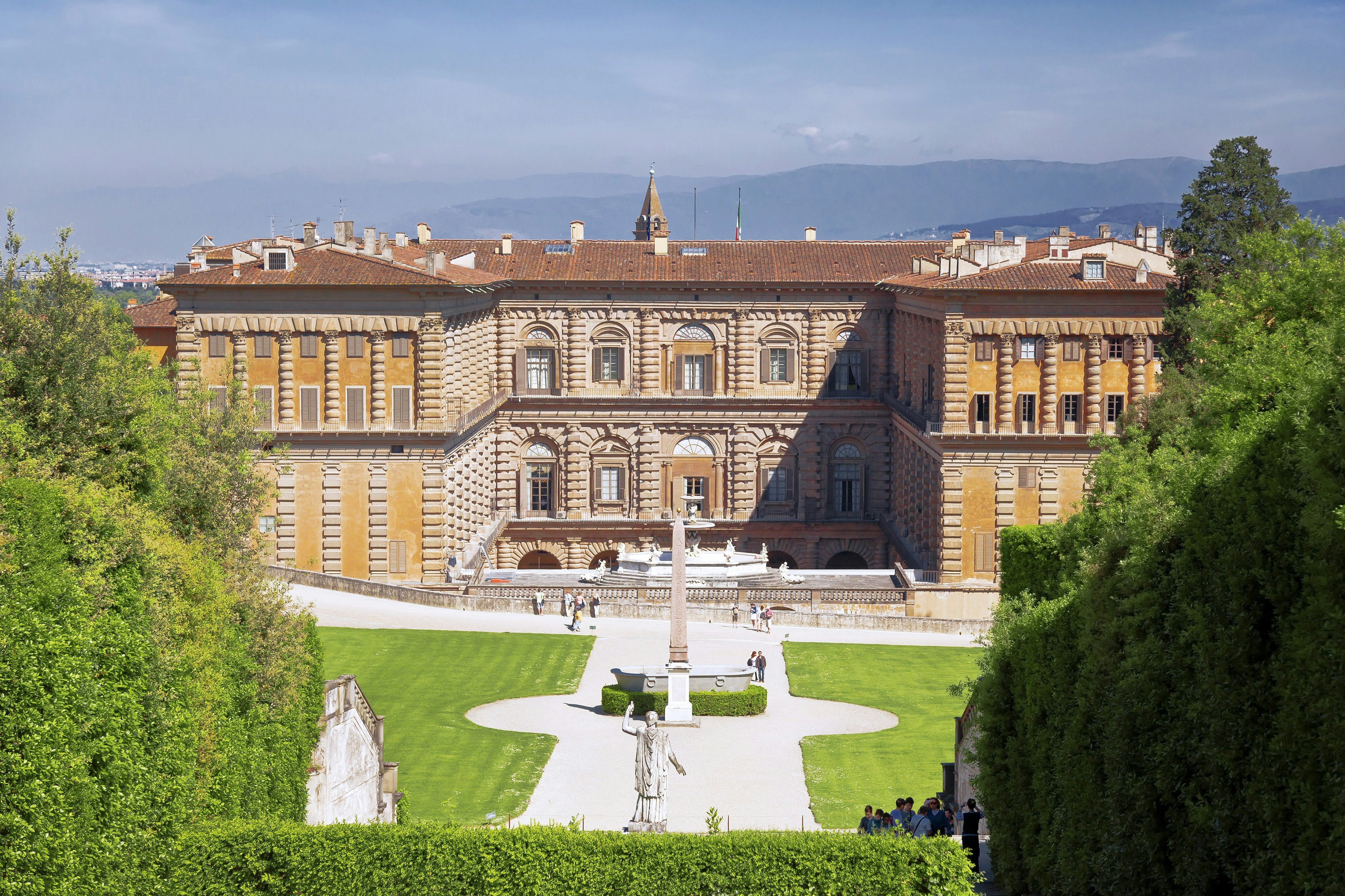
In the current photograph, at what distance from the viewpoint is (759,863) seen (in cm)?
2483

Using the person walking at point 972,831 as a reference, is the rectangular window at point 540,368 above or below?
above

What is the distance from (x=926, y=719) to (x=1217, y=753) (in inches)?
1014

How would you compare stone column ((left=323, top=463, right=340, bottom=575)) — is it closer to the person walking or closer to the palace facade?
the palace facade

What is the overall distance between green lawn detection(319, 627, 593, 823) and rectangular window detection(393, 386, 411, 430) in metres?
11.0

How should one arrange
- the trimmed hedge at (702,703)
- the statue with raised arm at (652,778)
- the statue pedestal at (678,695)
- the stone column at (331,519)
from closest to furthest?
the statue with raised arm at (652,778) → the statue pedestal at (678,695) → the trimmed hedge at (702,703) → the stone column at (331,519)

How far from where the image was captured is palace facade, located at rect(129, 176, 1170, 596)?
Result: 6378cm

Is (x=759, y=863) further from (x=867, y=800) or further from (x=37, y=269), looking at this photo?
(x=37, y=269)

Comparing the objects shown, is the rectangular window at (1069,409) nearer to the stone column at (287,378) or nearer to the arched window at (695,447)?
the arched window at (695,447)

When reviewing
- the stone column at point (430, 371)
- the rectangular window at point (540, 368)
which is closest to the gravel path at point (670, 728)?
the stone column at point (430, 371)

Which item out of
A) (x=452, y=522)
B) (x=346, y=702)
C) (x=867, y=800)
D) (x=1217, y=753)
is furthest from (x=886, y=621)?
(x=1217, y=753)

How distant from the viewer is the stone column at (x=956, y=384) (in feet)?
211

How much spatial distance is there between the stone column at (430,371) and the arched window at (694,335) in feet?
61.0

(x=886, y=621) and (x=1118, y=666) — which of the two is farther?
(x=886, y=621)

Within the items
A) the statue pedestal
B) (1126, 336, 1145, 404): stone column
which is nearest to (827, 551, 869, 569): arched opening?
(1126, 336, 1145, 404): stone column
